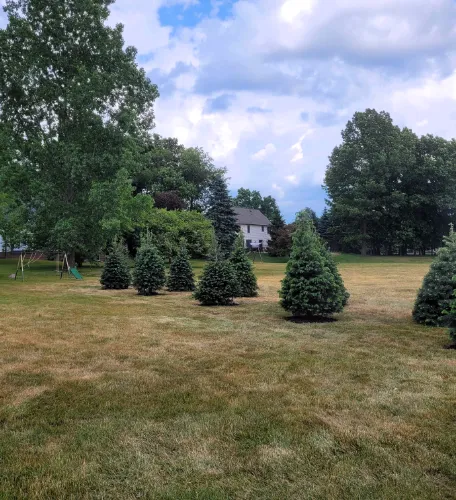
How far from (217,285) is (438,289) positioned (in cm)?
565

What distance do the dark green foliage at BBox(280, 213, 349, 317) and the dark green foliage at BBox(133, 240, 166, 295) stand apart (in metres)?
6.06

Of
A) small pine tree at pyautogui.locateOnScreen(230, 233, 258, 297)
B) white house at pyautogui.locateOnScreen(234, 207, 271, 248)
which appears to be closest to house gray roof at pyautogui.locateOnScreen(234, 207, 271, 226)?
white house at pyautogui.locateOnScreen(234, 207, 271, 248)

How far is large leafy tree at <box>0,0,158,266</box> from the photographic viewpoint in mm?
21000

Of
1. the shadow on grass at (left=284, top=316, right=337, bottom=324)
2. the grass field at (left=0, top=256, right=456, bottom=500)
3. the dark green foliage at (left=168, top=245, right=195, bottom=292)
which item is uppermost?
the dark green foliage at (left=168, top=245, right=195, bottom=292)

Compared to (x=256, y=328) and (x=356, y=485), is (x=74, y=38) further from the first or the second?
(x=356, y=485)

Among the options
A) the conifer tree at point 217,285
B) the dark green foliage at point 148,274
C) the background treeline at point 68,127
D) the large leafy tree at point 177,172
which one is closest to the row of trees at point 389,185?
the large leafy tree at point 177,172

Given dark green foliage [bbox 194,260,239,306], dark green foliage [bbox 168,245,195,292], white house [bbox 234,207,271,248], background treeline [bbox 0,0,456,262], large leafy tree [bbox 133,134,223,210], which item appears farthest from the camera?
white house [bbox 234,207,271,248]

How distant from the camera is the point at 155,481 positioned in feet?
9.28

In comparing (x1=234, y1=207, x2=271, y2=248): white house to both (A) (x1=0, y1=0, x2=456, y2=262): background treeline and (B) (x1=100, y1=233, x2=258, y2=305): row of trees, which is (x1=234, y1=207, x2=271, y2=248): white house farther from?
(B) (x1=100, y1=233, x2=258, y2=305): row of trees

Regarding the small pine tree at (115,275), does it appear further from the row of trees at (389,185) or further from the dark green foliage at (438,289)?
the row of trees at (389,185)

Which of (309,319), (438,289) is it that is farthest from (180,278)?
(438,289)

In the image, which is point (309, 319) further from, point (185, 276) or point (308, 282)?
point (185, 276)

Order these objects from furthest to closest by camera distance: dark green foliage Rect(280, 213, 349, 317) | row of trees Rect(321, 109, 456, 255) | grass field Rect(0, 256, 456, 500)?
1. row of trees Rect(321, 109, 456, 255)
2. dark green foliage Rect(280, 213, 349, 317)
3. grass field Rect(0, 256, 456, 500)

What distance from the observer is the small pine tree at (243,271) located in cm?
1358
